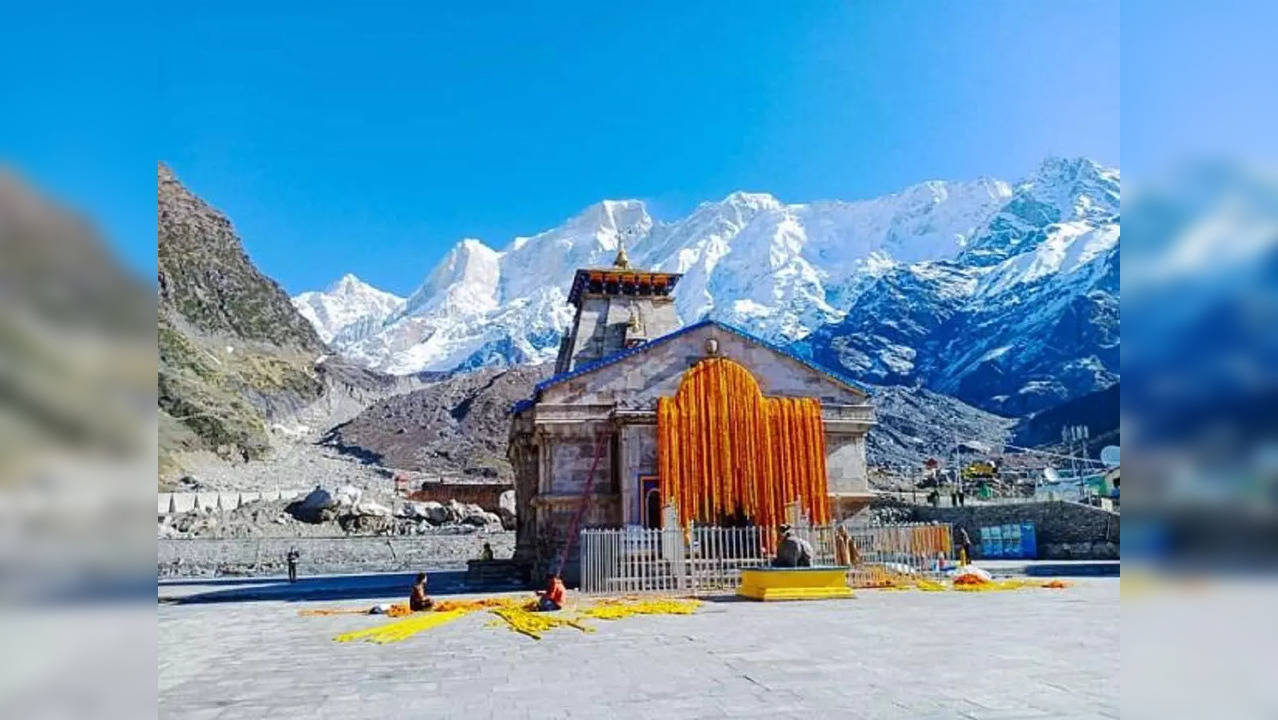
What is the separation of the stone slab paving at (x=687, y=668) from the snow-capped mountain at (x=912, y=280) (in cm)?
10457

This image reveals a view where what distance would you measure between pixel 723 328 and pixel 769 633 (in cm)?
1253

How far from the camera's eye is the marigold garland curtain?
73.4 feet

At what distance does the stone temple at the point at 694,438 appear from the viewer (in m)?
22.3

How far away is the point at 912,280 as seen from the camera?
15025cm

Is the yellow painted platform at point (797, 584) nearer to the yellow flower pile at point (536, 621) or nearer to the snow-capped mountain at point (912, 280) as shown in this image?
the yellow flower pile at point (536, 621)

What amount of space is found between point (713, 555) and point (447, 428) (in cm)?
8556

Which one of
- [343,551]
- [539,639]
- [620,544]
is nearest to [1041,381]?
[343,551]

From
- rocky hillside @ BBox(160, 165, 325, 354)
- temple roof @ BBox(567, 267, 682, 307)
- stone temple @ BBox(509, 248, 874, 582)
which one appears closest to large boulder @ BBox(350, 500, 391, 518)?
temple roof @ BBox(567, 267, 682, 307)

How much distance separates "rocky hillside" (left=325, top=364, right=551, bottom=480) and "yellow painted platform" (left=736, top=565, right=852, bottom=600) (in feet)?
235

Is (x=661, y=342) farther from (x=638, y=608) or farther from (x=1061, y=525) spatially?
(x=1061, y=525)

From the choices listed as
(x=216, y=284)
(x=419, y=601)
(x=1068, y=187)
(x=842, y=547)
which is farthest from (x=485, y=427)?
(x=1068, y=187)

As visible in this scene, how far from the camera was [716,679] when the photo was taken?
26.9 ft

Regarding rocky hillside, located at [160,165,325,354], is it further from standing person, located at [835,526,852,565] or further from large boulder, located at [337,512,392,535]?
standing person, located at [835,526,852,565]
